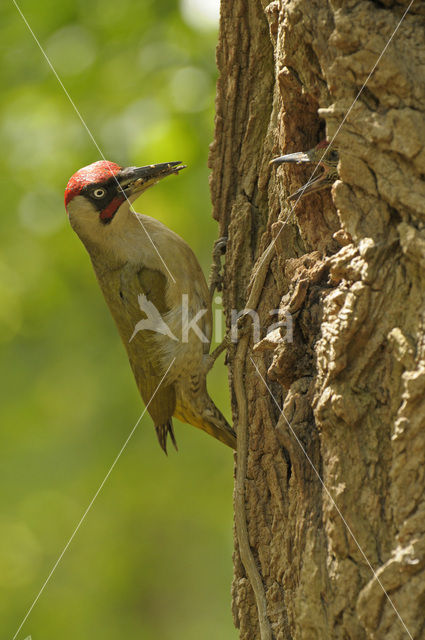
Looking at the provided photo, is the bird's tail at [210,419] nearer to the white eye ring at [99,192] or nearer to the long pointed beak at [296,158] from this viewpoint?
the white eye ring at [99,192]

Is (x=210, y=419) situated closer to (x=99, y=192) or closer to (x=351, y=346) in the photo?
(x=99, y=192)

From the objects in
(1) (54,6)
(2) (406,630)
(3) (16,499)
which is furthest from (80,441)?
(2) (406,630)

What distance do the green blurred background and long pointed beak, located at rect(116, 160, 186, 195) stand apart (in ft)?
3.43

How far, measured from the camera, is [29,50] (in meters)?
5.38

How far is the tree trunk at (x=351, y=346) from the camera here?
6.02 ft

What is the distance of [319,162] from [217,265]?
128 cm

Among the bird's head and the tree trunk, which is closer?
the tree trunk

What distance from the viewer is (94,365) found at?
6.21 meters

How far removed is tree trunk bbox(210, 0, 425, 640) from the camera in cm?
183

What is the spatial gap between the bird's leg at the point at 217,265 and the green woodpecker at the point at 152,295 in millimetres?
94

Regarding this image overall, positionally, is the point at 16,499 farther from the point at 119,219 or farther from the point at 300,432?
the point at 300,432

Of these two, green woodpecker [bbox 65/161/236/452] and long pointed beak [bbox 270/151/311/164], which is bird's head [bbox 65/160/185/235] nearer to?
green woodpecker [bbox 65/161/236/452]

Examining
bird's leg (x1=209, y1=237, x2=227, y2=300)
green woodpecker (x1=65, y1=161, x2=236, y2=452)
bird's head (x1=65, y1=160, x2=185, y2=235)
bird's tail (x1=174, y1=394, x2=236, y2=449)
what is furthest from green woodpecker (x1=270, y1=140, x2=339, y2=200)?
bird's tail (x1=174, y1=394, x2=236, y2=449)

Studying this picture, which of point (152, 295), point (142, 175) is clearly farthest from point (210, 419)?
point (142, 175)
